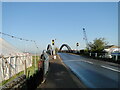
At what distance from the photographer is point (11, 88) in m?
4.98

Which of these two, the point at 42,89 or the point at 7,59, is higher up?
the point at 7,59

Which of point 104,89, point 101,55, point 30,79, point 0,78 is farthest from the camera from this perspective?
point 101,55

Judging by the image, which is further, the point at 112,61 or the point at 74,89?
the point at 112,61

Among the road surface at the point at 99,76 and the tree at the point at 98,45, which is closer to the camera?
the road surface at the point at 99,76

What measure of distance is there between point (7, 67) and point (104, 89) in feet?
24.5

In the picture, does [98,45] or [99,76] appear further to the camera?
[98,45]

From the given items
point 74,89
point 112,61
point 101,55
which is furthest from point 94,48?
point 74,89

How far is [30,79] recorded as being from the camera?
26.5 ft

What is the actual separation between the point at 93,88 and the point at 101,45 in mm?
40814

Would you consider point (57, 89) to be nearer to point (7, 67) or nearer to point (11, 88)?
point (11, 88)

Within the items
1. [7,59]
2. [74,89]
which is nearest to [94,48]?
[7,59]

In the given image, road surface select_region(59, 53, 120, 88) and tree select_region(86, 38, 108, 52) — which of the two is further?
tree select_region(86, 38, 108, 52)

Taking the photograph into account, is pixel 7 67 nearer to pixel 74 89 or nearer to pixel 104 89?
pixel 74 89

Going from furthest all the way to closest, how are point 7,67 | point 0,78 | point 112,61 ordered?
point 112,61 < point 7,67 < point 0,78
